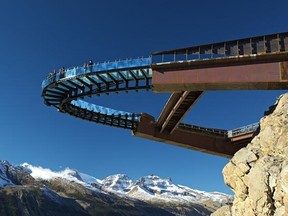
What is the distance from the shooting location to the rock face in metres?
31.1

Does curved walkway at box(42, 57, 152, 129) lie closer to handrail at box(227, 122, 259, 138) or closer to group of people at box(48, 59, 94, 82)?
group of people at box(48, 59, 94, 82)

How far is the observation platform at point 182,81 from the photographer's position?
113 feet

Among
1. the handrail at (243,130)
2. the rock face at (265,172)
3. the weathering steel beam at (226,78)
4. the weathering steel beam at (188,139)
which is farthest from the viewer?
the weathering steel beam at (188,139)

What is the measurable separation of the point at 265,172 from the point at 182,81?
10.9 metres

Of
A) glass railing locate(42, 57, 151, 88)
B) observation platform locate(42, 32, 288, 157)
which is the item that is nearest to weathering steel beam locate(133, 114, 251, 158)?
→ observation platform locate(42, 32, 288, 157)

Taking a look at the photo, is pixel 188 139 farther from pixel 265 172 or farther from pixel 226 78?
pixel 265 172

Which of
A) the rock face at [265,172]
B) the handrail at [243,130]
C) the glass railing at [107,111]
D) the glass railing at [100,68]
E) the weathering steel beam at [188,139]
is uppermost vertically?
the glass railing at [100,68]

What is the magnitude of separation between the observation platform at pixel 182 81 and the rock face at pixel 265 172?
5319mm

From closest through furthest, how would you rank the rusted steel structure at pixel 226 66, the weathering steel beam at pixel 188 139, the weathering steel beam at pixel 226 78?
the weathering steel beam at pixel 226 78 → the rusted steel structure at pixel 226 66 → the weathering steel beam at pixel 188 139

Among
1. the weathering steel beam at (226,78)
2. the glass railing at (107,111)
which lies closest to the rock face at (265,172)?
the weathering steel beam at (226,78)

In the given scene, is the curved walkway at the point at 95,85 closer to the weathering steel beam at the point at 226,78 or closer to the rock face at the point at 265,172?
the weathering steel beam at the point at 226,78

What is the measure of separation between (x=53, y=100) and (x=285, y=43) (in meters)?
29.6

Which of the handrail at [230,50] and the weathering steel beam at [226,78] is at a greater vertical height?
the handrail at [230,50]

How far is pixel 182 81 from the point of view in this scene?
36.8m
